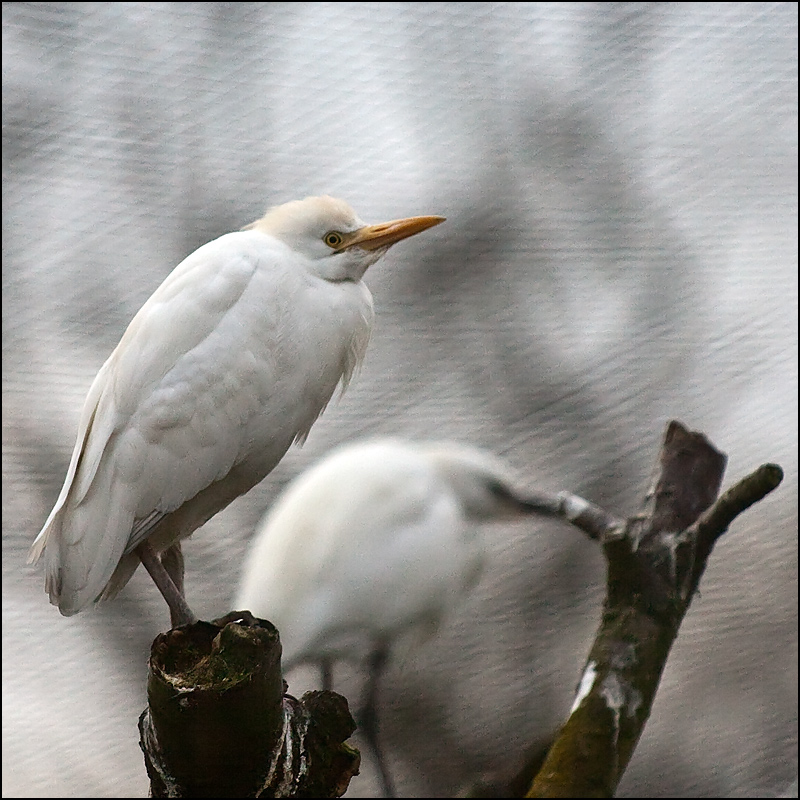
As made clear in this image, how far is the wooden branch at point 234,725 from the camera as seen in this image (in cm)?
92

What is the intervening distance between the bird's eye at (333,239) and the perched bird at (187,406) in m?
0.06

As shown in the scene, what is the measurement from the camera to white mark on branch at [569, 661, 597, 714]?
Result: 144 cm

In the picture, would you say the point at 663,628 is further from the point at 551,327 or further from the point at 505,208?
the point at 505,208

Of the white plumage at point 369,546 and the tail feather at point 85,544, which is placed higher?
the tail feather at point 85,544

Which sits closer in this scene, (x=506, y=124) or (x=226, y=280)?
(x=226, y=280)

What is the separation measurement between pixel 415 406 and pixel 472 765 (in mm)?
908

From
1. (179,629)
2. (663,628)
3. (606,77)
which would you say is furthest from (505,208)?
(179,629)

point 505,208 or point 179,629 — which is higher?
point 179,629

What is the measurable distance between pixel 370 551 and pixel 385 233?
1220mm

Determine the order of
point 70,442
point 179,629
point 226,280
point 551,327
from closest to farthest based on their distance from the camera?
point 179,629 < point 226,280 < point 70,442 < point 551,327

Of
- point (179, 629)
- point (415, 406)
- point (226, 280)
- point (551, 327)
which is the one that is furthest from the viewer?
point (551, 327)

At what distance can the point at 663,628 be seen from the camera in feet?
4.85

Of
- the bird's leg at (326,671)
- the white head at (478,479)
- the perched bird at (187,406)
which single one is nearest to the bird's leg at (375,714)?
the bird's leg at (326,671)

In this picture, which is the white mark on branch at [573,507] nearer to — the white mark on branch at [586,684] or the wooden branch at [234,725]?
the white mark on branch at [586,684]
